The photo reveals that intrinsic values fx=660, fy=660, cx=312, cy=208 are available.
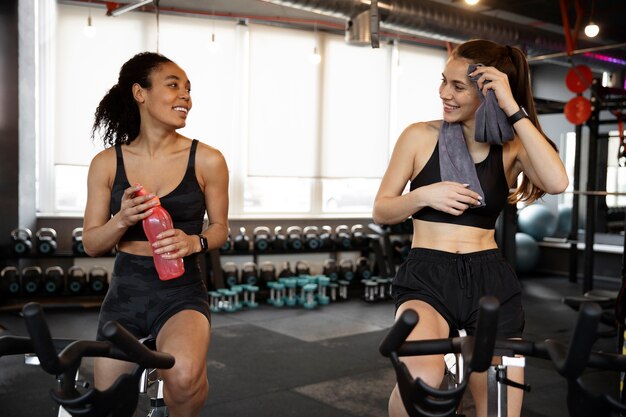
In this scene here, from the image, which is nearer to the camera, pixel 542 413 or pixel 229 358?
pixel 542 413

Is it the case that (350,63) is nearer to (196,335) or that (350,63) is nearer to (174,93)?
(174,93)

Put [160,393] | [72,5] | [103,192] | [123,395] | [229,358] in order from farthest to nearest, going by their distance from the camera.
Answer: [72,5], [229,358], [103,192], [160,393], [123,395]

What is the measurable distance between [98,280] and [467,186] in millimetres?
5009

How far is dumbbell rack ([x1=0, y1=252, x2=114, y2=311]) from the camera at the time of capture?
5773mm

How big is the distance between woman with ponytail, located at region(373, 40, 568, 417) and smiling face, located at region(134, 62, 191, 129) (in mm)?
738

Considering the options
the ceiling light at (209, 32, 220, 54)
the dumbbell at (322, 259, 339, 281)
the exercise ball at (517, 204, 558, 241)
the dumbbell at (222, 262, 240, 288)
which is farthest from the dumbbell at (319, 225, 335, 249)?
the exercise ball at (517, 204, 558, 241)

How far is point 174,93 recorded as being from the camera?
7.14 ft

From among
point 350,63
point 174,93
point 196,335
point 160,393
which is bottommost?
point 160,393

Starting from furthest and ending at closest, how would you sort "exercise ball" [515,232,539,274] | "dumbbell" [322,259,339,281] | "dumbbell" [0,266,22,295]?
1. "exercise ball" [515,232,539,274]
2. "dumbbell" [322,259,339,281]
3. "dumbbell" [0,266,22,295]

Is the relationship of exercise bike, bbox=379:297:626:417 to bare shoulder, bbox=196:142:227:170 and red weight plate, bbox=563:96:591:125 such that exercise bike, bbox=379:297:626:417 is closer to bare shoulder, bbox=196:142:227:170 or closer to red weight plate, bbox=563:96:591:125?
bare shoulder, bbox=196:142:227:170

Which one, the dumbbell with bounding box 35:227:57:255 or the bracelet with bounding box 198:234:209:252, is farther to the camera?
the dumbbell with bounding box 35:227:57:255

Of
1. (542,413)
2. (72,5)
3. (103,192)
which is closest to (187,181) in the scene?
(103,192)

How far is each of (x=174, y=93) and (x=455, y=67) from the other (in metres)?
0.92

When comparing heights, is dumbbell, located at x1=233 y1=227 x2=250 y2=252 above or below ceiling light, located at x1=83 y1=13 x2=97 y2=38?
below
